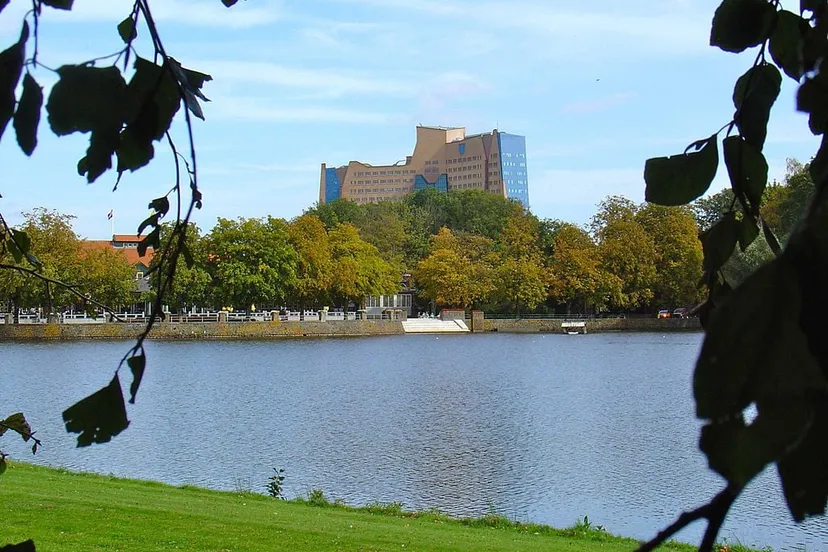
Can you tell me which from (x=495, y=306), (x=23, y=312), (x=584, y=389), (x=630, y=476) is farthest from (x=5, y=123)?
(x=495, y=306)

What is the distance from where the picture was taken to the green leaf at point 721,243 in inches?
31.9

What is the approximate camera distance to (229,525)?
942 cm

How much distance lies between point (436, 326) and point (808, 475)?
2508 inches

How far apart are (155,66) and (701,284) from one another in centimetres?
57

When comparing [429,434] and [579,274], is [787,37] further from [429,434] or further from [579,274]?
[579,274]

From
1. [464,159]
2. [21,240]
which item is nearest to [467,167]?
[464,159]

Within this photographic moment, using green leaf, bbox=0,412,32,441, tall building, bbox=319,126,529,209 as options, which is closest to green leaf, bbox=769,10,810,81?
green leaf, bbox=0,412,32,441

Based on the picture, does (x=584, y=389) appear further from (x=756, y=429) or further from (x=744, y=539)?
(x=756, y=429)

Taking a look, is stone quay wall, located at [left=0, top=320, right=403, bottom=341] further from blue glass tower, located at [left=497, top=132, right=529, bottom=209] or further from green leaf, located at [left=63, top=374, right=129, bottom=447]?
blue glass tower, located at [left=497, top=132, right=529, bottom=209]

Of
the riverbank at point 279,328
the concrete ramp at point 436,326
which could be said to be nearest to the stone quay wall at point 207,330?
the riverbank at point 279,328

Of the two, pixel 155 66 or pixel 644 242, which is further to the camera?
pixel 644 242

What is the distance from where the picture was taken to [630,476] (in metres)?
15.3

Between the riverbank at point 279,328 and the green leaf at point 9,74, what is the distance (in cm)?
4500

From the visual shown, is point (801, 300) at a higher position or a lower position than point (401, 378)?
higher
